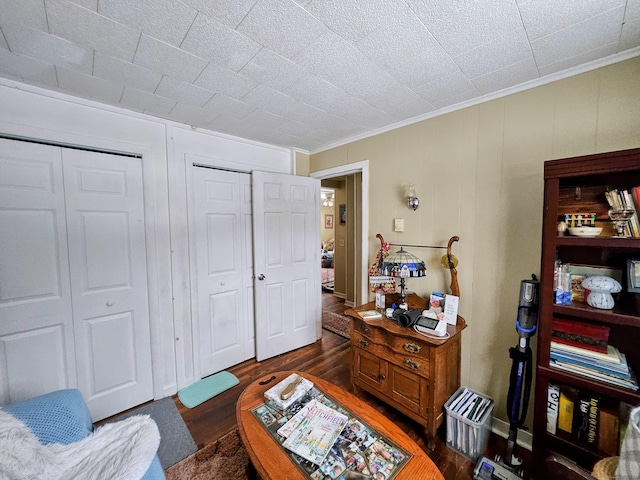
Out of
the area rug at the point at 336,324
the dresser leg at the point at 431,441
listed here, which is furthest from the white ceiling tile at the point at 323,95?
the area rug at the point at 336,324

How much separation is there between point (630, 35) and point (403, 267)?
1584 mm

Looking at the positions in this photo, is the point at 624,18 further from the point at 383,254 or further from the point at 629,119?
the point at 383,254

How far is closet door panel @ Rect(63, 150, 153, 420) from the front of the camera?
1787mm

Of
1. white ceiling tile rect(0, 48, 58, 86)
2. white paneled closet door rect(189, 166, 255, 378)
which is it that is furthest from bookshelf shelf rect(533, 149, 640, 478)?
white ceiling tile rect(0, 48, 58, 86)

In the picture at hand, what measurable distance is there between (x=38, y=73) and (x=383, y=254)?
8.43 feet

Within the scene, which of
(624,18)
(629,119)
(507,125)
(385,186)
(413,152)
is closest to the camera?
(624,18)

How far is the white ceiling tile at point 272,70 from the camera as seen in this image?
1.35m

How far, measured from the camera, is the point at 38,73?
4.81 feet

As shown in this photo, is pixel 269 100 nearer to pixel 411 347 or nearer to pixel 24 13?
pixel 24 13

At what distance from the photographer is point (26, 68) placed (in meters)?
1.42

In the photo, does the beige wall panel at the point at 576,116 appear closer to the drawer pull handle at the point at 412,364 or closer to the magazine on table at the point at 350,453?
the drawer pull handle at the point at 412,364

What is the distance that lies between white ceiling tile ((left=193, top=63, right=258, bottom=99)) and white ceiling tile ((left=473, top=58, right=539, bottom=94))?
144 centimetres

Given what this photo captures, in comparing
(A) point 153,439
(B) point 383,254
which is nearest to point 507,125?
(B) point 383,254

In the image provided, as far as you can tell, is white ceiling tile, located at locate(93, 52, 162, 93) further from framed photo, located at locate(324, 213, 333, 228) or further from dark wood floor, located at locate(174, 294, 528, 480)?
framed photo, located at locate(324, 213, 333, 228)
